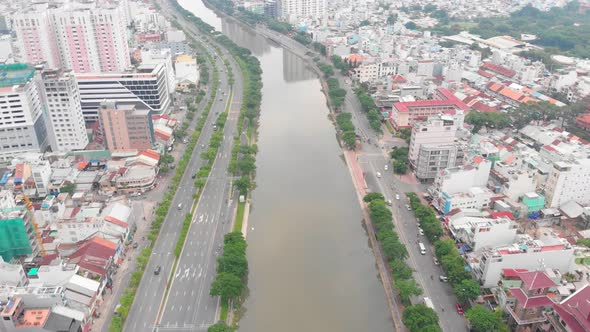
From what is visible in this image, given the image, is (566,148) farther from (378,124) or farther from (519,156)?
(378,124)

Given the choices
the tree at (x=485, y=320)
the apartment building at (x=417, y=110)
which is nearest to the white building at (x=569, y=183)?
the tree at (x=485, y=320)

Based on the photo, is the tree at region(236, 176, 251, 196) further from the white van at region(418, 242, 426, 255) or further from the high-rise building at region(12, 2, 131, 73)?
the high-rise building at region(12, 2, 131, 73)

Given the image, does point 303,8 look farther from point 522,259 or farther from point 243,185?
point 522,259

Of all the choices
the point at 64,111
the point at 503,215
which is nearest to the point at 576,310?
the point at 503,215

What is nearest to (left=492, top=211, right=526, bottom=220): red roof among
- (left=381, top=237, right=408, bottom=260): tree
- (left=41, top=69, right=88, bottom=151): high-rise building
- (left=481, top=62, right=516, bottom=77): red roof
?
(left=381, top=237, right=408, bottom=260): tree

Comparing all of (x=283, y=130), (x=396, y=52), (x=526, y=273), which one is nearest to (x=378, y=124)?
(x=283, y=130)

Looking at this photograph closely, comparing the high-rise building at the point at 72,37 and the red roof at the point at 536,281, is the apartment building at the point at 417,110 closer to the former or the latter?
the red roof at the point at 536,281
